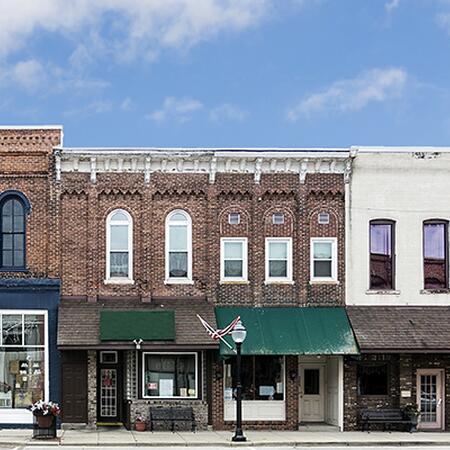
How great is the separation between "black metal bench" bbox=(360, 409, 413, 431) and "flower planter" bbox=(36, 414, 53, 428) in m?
10.0

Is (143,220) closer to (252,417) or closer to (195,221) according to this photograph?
(195,221)

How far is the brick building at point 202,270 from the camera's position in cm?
3025

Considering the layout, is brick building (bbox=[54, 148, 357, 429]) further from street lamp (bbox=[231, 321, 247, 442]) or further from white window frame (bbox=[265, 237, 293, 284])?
street lamp (bbox=[231, 321, 247, 442])

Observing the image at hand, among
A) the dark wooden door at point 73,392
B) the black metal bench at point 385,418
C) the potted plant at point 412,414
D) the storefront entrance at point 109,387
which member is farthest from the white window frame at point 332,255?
the dark wooden door at point 73,392

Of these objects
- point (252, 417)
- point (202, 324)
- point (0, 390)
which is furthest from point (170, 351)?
point (0, 390)

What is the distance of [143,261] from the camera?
30875 mm

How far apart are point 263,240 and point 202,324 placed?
3.64m

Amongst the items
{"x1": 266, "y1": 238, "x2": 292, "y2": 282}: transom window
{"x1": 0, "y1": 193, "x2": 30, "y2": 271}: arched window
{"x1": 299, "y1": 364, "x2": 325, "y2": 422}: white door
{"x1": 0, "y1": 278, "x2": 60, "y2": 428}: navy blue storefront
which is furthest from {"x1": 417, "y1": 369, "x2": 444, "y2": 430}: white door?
{"x1": 0, "y1": 193, "x2": 30, "y2": 271}: arched window

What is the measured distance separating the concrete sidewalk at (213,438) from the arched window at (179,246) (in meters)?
5.30

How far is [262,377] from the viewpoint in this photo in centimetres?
3102

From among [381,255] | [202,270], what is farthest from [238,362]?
[381,255]

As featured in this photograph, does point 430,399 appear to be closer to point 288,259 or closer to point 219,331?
point 288,259

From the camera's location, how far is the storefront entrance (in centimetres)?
3067

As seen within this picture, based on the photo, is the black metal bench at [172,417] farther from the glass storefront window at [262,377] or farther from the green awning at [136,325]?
the green awning at [136,325]
